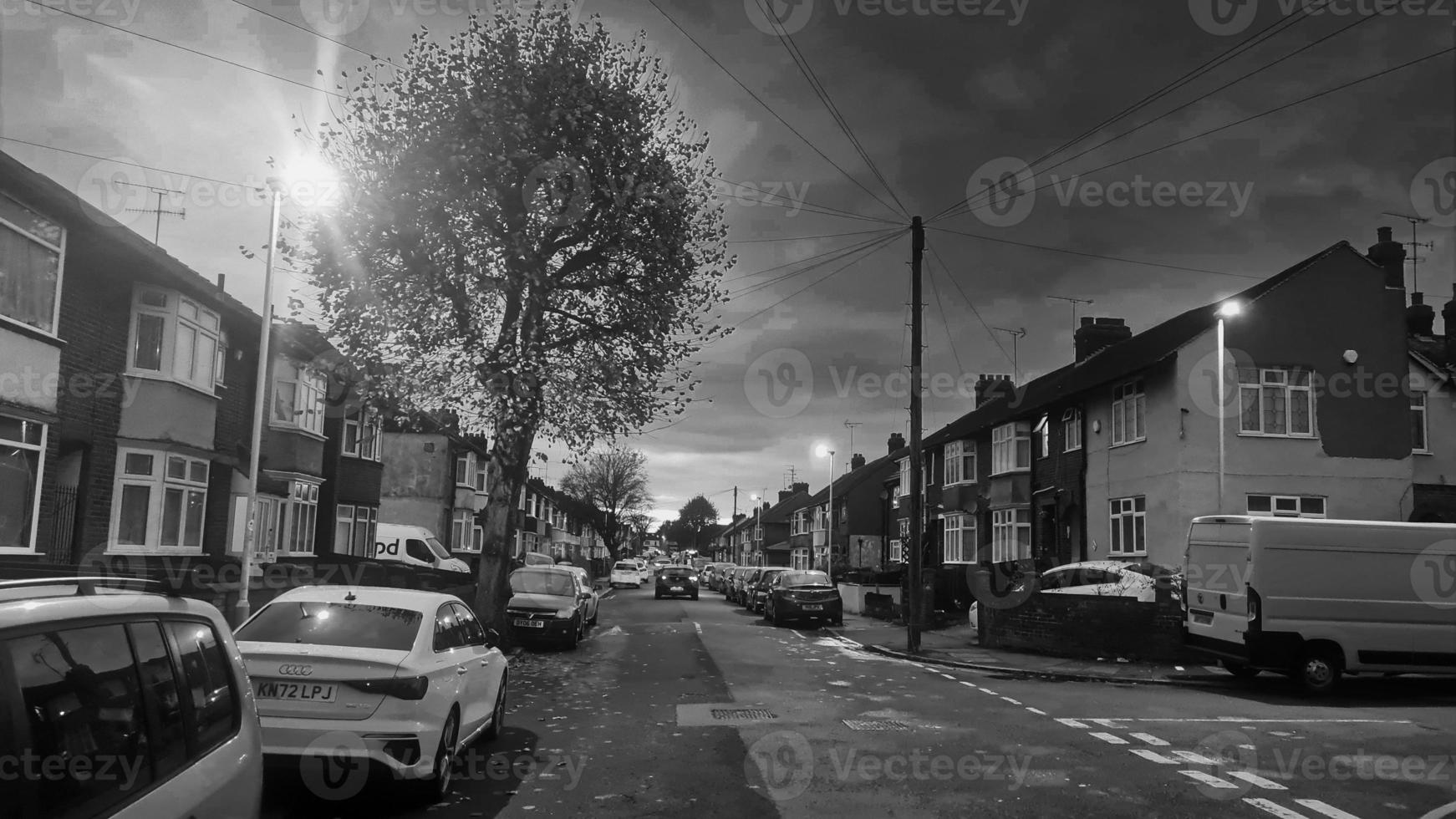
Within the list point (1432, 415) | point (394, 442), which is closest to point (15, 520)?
point (1432, 415)

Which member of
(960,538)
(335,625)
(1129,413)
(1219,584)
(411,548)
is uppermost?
(1129,413)

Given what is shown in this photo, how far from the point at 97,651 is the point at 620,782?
5.60m

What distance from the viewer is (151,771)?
3.32 meters

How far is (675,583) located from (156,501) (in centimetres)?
3056

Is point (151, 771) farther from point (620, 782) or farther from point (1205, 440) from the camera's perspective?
point (1205, 440)

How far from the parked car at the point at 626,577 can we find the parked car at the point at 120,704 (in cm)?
5979

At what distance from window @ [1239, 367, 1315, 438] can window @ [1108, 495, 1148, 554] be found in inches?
127

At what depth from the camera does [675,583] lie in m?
47.3

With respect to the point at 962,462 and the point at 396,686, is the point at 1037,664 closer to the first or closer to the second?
the point at 396,686

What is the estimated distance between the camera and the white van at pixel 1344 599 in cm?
1504

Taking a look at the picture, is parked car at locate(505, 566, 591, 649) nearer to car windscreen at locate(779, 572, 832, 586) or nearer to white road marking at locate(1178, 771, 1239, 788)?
car windscreen at locate(779, 572, 832, 586)

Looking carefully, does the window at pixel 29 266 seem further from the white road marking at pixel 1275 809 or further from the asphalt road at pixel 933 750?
the white road marking at pixel 1275 809

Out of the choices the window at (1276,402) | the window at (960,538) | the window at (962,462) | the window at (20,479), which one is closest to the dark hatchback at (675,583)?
the window at (960,538)

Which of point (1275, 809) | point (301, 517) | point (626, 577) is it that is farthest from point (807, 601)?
point (626, 577)
